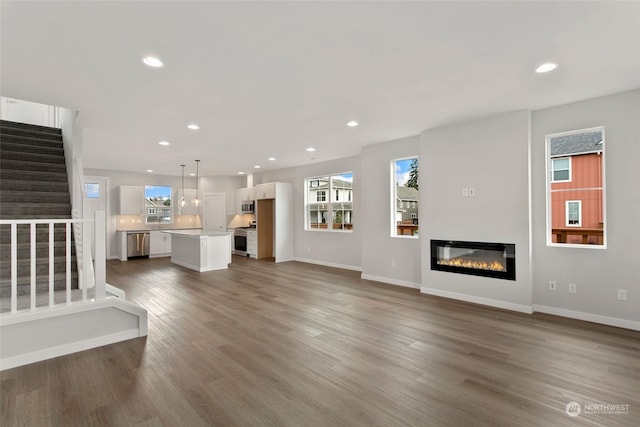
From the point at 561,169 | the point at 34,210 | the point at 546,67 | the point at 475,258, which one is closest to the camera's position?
the point at 546,67

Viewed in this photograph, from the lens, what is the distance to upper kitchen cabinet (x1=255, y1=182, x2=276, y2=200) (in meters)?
8.77

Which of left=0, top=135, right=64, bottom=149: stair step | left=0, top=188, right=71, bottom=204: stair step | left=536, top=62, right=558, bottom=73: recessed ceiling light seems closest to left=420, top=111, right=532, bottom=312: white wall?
left=536, top=62, right=558, bottom=73: recessed ceiling light

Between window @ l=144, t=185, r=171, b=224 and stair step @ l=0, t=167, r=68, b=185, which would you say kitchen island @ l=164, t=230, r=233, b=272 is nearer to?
window @ l=144, t=185, r=171, b=224

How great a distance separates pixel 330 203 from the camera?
7.98 metres

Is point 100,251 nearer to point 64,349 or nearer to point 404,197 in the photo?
point 64,349

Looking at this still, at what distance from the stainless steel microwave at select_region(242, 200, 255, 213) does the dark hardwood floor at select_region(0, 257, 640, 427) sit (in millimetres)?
Answer: 5584

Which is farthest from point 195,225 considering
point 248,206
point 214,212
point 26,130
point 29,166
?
point 29,166

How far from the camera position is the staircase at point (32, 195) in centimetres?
366

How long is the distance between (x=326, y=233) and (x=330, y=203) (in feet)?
2.61

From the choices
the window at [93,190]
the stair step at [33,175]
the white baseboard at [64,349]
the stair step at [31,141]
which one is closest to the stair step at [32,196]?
the stair step at [33,175]

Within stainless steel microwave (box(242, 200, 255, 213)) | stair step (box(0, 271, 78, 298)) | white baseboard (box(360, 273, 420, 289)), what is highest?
stainless steel microwave (box(242, 200, 255, 213))

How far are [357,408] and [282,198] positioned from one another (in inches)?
278

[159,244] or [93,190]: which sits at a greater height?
[93,190]

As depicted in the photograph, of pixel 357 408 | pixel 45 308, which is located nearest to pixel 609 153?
pixel 357 408
